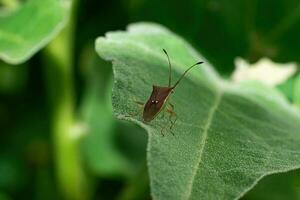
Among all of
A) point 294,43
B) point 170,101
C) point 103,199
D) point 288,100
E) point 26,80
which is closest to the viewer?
point 170,101

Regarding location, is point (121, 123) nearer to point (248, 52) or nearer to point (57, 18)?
point (248, 52)

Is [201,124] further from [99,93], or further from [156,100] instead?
[99,93]

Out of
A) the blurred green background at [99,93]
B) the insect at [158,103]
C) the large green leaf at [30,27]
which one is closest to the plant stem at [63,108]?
the blurred green background at [99,93]

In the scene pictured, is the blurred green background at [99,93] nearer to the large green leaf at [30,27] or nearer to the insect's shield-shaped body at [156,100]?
the large green leaf at [30,27]

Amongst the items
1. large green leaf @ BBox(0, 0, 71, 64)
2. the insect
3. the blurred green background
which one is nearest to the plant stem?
the blurred green background

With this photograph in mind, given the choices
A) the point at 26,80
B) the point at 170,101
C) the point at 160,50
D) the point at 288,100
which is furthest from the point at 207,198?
the point at 26,80

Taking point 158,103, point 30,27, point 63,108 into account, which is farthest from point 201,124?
point 63,108
